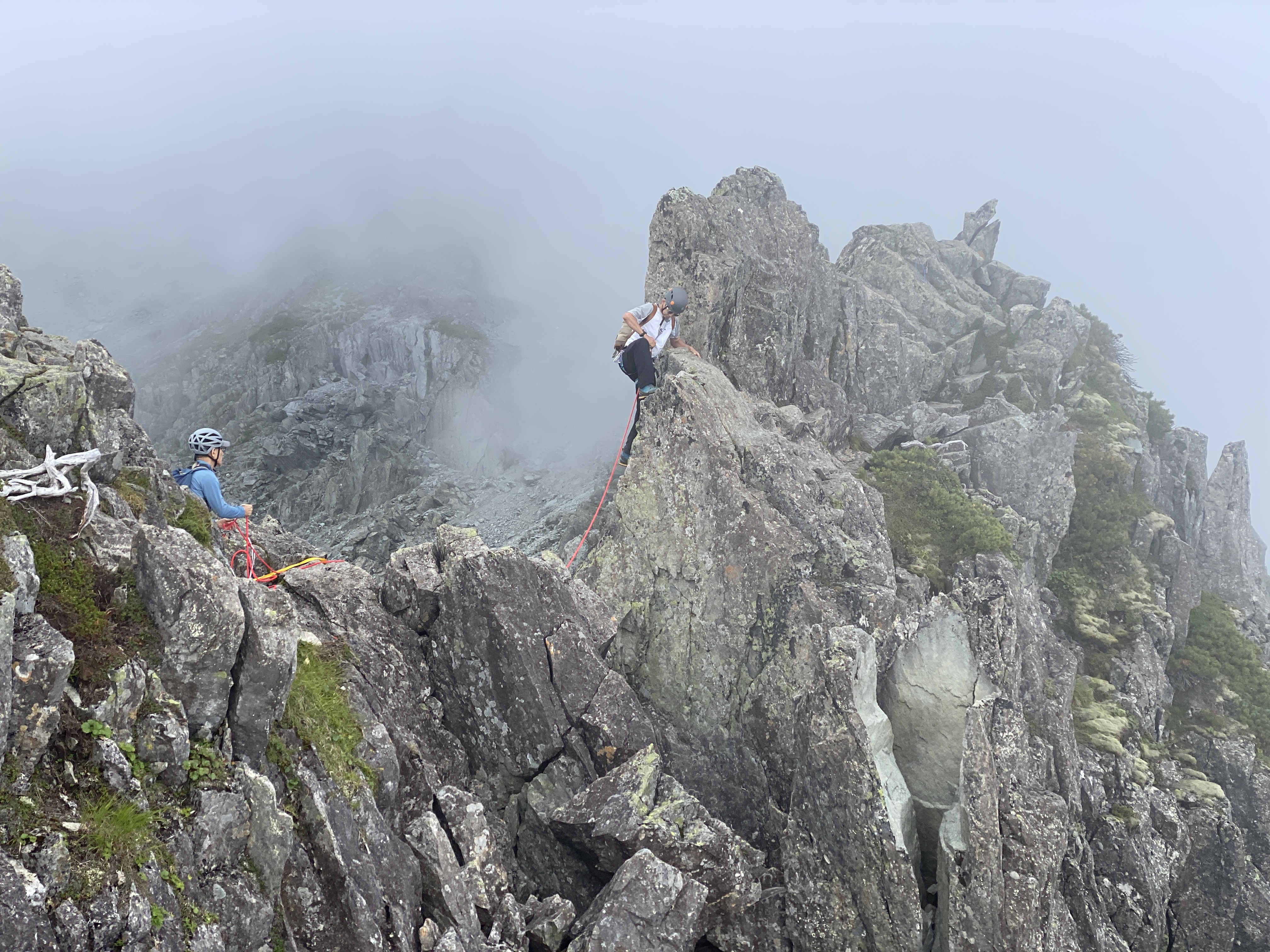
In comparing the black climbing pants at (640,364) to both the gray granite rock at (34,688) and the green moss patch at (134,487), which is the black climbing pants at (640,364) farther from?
the gray granite rock at (34,688)

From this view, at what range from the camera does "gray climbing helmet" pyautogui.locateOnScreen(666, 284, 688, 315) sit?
88.7 ft

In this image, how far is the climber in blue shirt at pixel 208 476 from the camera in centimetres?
1562

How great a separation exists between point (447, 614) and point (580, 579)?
635 cm

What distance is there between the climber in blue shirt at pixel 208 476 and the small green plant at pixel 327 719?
149 inches

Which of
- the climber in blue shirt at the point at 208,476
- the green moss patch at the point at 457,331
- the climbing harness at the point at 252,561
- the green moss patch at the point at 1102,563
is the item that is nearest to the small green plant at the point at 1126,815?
the green moss patch at the point at 1102,563

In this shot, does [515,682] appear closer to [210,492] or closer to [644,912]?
[644,912]

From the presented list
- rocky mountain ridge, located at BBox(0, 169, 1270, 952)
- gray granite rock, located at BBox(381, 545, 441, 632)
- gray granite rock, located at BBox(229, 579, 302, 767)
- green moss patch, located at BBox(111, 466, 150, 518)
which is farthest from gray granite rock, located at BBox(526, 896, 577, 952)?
green moss patch, located at BBox(111, 466, 150, 518)

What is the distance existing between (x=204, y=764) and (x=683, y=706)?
1499cm

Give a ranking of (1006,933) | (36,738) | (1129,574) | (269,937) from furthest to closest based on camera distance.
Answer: (1129,574), (1006,933), (269,937), (36,738)

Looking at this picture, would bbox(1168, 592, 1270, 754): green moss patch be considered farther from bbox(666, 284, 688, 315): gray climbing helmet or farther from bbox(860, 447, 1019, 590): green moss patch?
bbox(666, 284, 688, 315): gray climbing helmet

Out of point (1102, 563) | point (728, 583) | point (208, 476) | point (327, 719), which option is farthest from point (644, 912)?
point (1102, 563)

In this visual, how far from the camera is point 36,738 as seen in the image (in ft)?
28.0

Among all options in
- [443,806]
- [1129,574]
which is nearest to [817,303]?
[1129,574]

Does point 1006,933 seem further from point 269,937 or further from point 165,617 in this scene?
point 165,617
